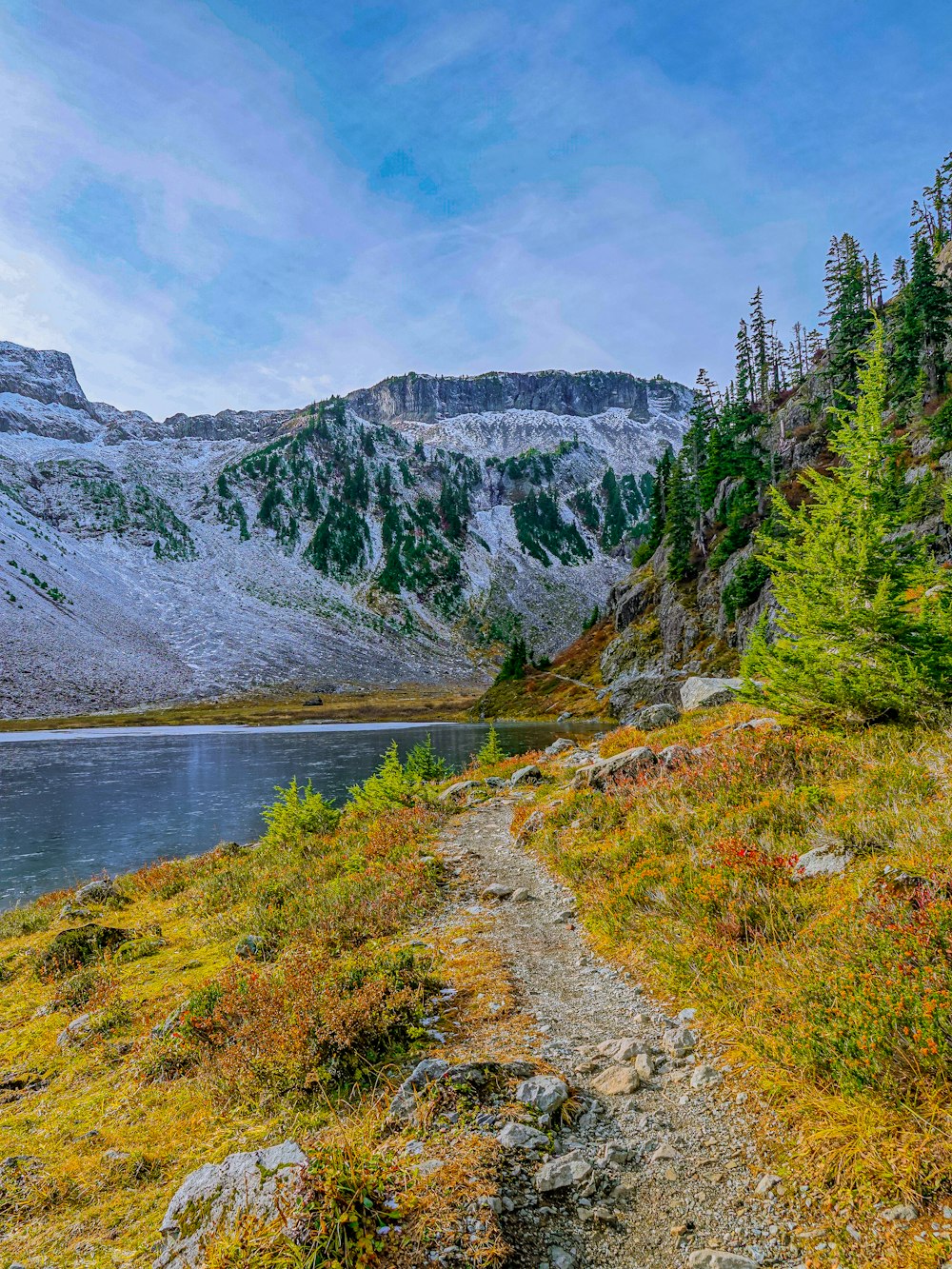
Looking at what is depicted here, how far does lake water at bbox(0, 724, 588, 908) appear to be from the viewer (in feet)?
74.6

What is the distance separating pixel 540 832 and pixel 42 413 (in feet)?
802

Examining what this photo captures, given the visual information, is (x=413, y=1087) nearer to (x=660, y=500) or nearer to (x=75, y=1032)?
(x=75, y=1032)

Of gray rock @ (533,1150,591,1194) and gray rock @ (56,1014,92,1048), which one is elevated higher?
gray rock @ (533,1150,591,1194)

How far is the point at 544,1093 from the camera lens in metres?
4.23

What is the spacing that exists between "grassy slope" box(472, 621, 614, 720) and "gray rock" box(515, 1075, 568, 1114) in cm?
6612

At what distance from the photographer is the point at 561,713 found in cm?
7194

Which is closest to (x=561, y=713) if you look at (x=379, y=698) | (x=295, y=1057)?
(x=379, y=698)

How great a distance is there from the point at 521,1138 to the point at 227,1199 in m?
1.79

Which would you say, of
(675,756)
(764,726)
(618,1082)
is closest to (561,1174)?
(618,1082)

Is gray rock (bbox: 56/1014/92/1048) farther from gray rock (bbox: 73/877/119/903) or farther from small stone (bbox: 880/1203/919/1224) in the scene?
small stone (bbox: 880/1203/919/1224)

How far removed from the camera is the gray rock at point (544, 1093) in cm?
416

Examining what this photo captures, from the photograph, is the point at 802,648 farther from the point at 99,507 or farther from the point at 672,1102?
the point at 99,507

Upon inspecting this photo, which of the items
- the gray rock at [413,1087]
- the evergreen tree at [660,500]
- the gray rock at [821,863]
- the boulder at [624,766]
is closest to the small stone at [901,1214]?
the gray rock at [413,1087]

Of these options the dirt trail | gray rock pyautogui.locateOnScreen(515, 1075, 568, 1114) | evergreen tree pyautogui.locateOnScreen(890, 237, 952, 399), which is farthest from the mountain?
evergreen tree pyautogui.locateOnScreen(890, 237, 952, 399)
